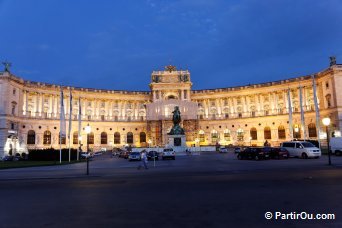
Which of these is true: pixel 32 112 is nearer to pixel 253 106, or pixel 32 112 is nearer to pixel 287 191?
pixel 253 106

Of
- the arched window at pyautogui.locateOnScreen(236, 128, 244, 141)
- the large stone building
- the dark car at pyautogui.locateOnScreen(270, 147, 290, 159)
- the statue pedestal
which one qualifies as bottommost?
the dark car at pyautogui.locateOnScreen(270, 147, 290, 159)

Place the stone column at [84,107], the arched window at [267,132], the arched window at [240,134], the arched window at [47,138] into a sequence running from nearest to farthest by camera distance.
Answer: the arched window at [47,138], the arched window at [267,132], the stone column at [84,107], the arched window at [240,134]

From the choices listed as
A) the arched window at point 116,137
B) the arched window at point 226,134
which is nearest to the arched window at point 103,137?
the arched window at point 116,137

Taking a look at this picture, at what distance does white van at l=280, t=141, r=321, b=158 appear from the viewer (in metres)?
37.7

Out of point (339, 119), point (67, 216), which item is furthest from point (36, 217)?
point (339, 119)

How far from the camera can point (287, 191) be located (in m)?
12.4

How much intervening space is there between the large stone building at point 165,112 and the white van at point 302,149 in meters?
49.3

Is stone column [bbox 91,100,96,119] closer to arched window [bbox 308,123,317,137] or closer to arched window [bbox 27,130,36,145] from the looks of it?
arched window [bbox 27,130,36,145]

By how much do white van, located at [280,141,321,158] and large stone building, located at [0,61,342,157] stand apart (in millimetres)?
49278

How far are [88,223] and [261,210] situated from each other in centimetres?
538

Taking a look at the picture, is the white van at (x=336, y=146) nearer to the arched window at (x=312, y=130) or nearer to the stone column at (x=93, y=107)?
the arched window at (x=312, y=130)

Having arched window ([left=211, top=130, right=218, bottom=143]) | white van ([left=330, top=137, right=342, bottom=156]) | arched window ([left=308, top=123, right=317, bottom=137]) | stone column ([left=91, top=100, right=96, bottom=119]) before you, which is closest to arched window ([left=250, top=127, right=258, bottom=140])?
arched window ([left=211, top=130, right=218, bottom=143])

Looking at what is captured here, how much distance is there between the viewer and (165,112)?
103 meters

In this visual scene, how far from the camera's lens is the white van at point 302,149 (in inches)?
1484
